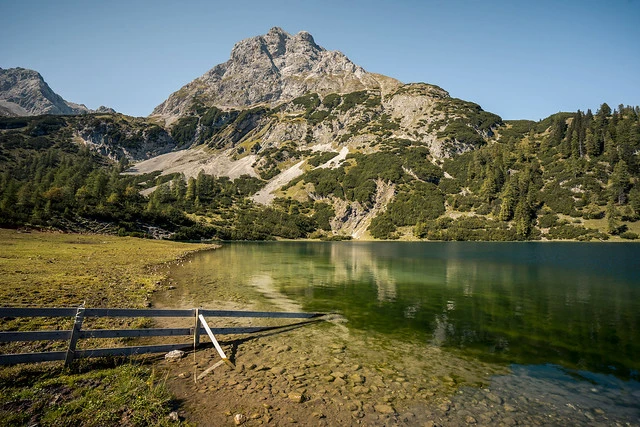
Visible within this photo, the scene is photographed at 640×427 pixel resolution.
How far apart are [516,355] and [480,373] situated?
4.50m

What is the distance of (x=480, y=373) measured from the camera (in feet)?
49.5

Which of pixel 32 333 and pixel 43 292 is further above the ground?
pixel 32 333

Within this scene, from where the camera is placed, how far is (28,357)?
1143cm

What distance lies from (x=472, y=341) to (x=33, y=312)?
2260 cm

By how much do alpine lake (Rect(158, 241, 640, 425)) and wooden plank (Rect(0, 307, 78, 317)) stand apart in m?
7.52

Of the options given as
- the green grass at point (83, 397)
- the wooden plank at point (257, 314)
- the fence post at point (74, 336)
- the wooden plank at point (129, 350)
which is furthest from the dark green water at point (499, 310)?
the fence post at point (74, 336)

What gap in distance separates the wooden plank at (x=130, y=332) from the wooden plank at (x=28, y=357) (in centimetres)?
100

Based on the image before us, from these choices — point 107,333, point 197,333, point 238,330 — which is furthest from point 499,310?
point 107,333

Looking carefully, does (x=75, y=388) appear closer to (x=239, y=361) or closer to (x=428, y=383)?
(x=239, y=361)

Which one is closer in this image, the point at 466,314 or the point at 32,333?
the point at 32,333

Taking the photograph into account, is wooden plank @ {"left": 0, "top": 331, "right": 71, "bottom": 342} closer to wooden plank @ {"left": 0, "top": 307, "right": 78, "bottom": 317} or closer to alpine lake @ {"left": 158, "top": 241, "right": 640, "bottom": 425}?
wooden plank @ {"left": 0, "top": 307, "right": 78, "bottom": 317}

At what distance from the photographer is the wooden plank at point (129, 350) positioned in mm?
12766

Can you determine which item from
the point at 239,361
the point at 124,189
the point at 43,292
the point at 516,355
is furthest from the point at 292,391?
the point at 124,189

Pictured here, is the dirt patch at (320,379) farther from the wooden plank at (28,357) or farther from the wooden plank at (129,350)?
the wooden plank at (28,357)
